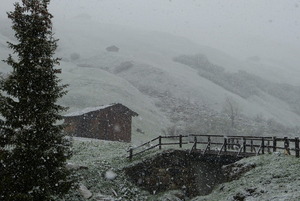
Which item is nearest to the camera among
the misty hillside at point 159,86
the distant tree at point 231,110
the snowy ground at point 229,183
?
the snowy ground at point 229,183

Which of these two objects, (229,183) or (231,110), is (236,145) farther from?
(231,110)

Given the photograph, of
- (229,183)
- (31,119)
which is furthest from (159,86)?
(31,119)

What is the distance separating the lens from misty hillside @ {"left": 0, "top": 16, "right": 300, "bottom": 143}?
65.2m

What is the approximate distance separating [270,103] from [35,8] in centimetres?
9130

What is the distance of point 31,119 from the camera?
43.0ft

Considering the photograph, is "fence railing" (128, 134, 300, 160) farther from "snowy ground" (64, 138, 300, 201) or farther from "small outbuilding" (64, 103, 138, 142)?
"small outbuilding" (64, 103, 138, 142)

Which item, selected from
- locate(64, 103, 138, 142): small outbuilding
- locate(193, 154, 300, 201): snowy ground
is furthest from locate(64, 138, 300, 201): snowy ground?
locate(64, 103, 138, 142): small outbuilding

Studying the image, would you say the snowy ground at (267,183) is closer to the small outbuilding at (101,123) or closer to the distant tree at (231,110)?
the small outbuilding at (101,123)

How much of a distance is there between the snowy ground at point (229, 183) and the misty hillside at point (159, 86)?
23.4 m

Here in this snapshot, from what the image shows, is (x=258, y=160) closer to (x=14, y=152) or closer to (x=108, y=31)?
(x=14, y=152)

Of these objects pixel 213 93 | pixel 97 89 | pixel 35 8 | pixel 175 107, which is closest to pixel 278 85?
pixel 213 93

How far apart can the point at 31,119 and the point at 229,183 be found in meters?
10.4

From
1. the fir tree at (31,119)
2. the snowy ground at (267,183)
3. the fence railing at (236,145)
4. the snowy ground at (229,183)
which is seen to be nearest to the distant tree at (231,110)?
the fence railing at (236,145)

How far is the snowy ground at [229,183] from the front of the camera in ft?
44.8
